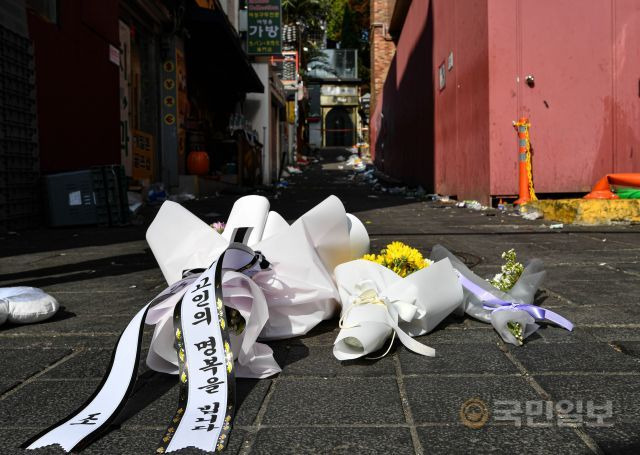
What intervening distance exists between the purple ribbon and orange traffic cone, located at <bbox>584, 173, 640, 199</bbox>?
5528 mm

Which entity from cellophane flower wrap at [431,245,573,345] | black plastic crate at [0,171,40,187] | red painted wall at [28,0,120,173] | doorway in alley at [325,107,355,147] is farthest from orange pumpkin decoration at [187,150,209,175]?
doorway in alley at [325,107,355,147]

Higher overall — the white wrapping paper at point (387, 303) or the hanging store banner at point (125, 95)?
the hanging store banner at point (125, 95)

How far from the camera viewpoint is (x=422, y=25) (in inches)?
546

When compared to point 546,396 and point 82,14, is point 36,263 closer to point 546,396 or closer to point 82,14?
point 546,396

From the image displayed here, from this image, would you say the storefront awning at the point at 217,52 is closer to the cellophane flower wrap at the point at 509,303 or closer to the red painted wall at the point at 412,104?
the red painted wall at the point at 412,104

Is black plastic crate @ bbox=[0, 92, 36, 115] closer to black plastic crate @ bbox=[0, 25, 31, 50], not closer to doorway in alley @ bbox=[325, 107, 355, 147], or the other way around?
black plastic crate @ bbox=[0, 25, 31, 50]

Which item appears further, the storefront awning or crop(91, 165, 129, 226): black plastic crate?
the storefront awning

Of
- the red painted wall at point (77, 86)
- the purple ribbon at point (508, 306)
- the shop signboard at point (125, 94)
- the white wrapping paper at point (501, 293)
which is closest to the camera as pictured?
the purple ribbon at point (508, 306)

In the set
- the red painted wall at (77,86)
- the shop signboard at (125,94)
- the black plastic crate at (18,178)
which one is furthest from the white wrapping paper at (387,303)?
the shop signboard at (125,94)

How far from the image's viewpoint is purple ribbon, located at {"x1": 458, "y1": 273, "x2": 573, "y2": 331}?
223cm

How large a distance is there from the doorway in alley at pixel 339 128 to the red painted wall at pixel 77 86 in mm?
44862

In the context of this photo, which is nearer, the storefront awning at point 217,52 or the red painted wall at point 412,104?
the storefront awning at point 217,52

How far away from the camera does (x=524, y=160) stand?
26.6ft

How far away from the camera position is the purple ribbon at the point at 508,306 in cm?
223
